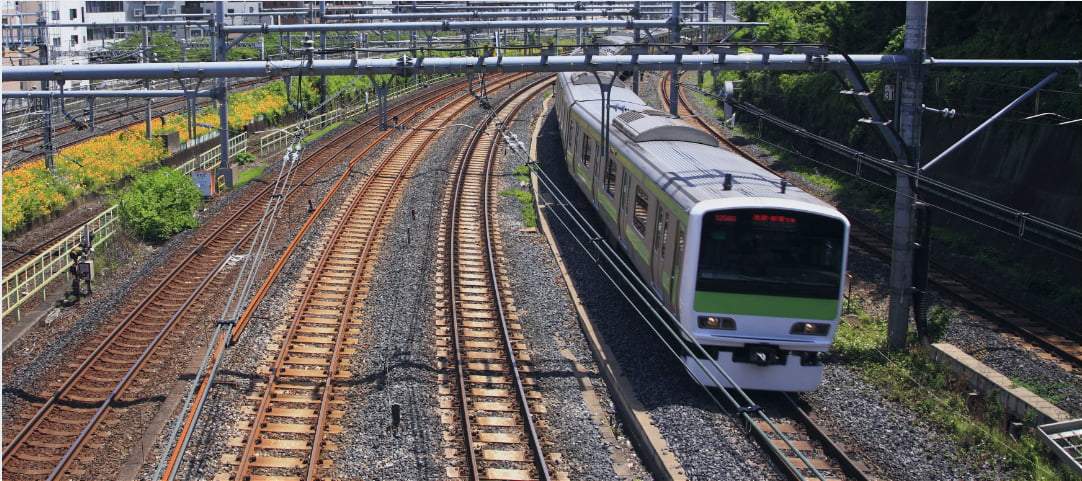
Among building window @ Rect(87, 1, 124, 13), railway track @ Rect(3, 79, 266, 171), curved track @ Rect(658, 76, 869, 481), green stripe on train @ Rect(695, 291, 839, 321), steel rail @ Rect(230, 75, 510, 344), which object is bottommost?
curved track @ Rect(658, 76, 869, 481)

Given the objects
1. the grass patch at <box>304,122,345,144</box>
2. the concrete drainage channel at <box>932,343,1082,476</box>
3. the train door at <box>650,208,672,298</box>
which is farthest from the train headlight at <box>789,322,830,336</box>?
the grass patch at <box>304,122,345,144</box>

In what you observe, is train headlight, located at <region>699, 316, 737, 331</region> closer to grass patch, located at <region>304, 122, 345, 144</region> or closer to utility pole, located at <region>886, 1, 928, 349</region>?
utility pole, located at <region>886, 1, 928, 349</region>

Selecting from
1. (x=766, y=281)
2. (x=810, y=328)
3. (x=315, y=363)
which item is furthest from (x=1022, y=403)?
(x=315, y=363)

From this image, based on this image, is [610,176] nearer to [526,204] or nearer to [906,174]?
[906,174]

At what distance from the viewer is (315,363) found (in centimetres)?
1175

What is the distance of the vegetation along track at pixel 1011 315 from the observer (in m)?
11.9

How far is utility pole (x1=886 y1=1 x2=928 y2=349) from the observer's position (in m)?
11.6

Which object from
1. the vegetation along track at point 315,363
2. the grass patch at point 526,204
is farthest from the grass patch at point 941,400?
the grass patch at point 526,204

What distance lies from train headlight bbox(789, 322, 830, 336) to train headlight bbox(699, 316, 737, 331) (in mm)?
675

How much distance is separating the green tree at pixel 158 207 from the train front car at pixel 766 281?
39.3 ft

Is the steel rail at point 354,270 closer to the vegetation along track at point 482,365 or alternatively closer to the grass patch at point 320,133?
the vegetation along track at point 482,365

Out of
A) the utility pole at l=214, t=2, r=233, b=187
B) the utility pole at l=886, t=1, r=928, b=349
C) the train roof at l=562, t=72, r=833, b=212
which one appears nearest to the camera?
the train roof at l=562, t=72, r=833, b=212

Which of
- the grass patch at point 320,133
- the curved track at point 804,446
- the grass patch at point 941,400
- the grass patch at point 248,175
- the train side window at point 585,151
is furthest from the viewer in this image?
the grass patch at point 320,133

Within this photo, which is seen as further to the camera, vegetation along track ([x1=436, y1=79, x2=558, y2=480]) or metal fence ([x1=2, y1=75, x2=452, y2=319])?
metal fence ([x1=2, y1=75, x2=452, y2=319])
